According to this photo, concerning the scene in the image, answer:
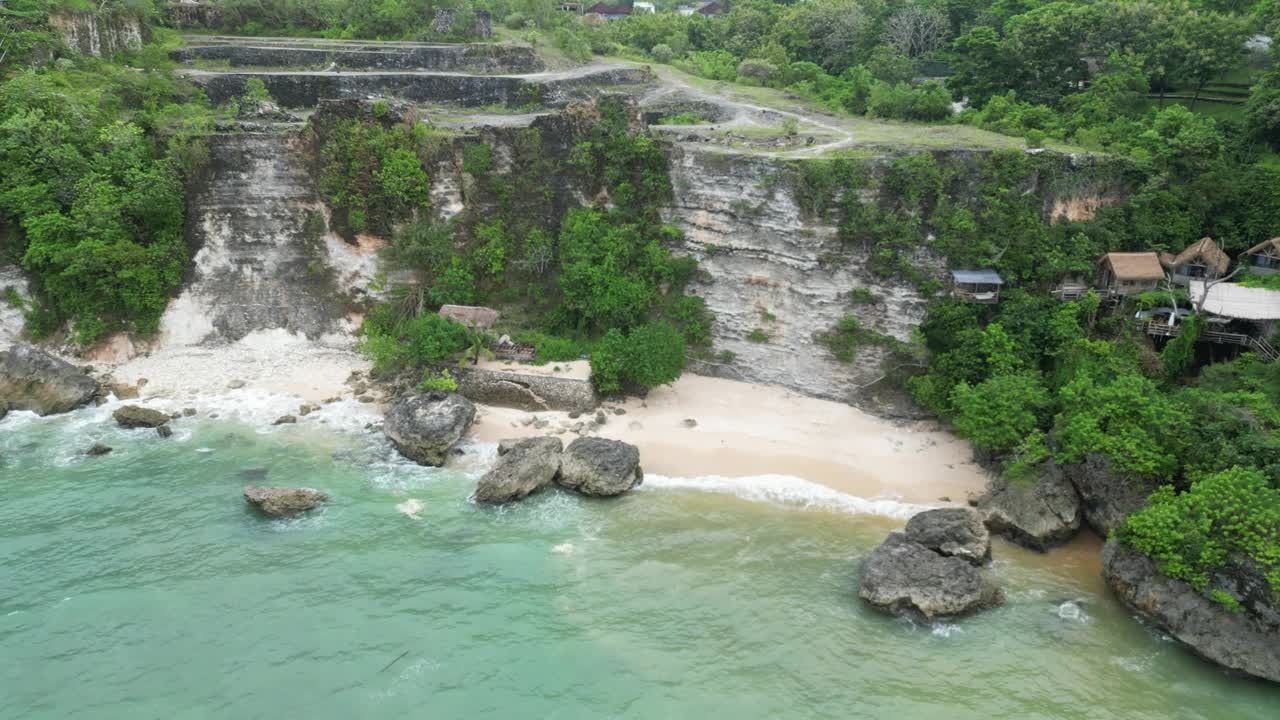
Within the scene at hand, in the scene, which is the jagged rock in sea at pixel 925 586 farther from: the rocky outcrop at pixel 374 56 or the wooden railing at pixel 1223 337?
the rocky outcrop at pixel 374 56

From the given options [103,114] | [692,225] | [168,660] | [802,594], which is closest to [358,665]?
[168,660]

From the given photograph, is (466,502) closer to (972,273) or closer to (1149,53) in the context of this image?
(972,273)

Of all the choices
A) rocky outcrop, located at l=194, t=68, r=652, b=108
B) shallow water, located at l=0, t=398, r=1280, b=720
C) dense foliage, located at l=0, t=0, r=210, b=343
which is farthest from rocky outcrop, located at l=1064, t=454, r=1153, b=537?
dense foliage, located at l=0, t=0, r=210, b=343

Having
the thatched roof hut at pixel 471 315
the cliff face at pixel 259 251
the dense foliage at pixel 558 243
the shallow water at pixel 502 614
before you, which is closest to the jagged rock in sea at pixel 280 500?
the shallow water at pixel 502 614

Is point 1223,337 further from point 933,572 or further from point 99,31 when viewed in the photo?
point 99,31

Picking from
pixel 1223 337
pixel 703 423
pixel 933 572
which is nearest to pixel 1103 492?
pixel 933 572

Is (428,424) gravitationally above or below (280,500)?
above

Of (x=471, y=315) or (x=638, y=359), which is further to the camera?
(x=471, y=315)

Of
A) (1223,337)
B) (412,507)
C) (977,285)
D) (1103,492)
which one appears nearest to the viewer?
(1103,492)
